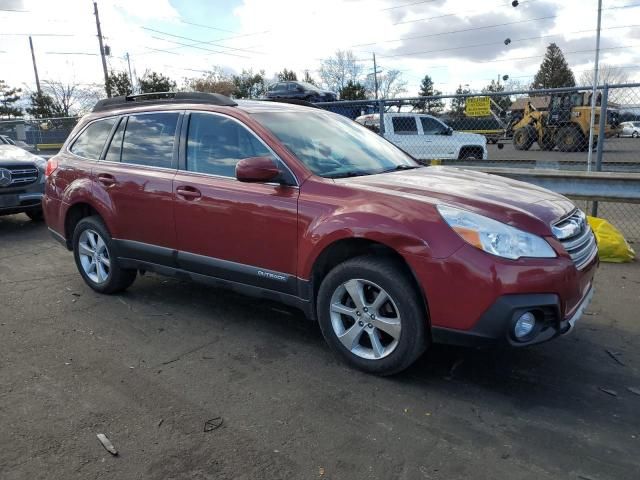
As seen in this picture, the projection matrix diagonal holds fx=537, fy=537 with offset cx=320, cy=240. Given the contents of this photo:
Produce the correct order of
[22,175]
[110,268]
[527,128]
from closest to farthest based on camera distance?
[110,268] → [22,175] → [527,128]

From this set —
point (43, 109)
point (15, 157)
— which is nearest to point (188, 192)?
point (15, 157)

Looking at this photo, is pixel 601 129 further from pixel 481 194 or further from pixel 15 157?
pixel 15 157

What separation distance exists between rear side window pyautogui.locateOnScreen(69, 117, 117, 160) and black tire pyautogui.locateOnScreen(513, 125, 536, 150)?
18.6m

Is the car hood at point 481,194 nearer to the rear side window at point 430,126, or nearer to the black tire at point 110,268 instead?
the black tire at point 110,268

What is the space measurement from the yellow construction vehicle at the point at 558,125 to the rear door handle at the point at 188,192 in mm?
13752

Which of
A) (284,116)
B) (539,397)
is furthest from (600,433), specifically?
(284,116)

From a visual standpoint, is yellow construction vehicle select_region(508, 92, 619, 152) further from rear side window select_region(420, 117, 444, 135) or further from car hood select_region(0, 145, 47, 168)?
car hood select_region(0, 145, 47, 168)

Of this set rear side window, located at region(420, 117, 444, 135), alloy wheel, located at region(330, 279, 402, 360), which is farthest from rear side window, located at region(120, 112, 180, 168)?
rear side window, located at region(420, 117, 444, 135)

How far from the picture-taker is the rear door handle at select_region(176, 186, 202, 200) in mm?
4090

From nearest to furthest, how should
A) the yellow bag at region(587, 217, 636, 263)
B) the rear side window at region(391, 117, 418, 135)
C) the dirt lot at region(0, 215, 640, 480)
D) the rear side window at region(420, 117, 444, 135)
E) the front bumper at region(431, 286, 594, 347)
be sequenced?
the dirt lot at region(0, 215, 640, 480), the front bumper at region(431, 286, 594, 347), the yellow bag at region(587, 217, 636, 263), the rear side window at region(391, 117, 418, 135), the rear side window at region(420, 117, 444, 135)

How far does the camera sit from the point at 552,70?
245 feet

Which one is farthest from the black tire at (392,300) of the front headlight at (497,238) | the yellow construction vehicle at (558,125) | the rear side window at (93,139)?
the yellow construction vehicle at (558,125)

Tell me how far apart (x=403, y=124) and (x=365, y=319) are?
11073mm

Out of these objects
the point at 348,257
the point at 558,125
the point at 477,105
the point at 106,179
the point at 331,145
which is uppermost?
the point at 477,105
